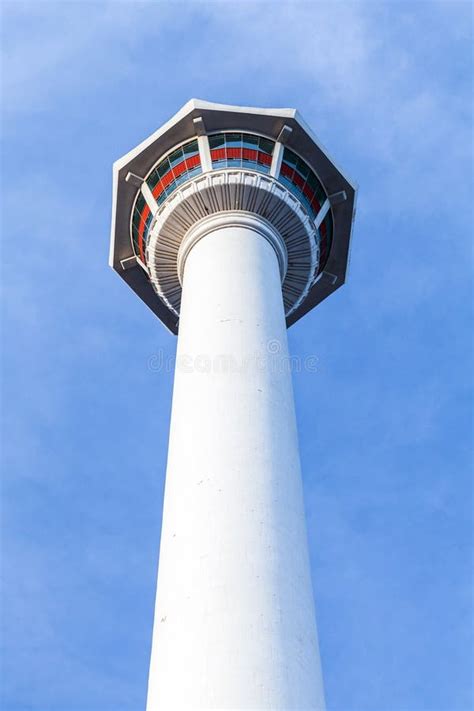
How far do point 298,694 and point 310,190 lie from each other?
70.5 ft

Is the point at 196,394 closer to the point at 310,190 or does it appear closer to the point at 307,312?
the point at 310,190

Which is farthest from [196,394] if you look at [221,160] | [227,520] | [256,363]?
[221,160]

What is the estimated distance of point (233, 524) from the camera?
1802cm

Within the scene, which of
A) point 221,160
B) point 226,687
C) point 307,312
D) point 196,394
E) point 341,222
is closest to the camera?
point 226,687

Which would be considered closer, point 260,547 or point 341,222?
point 260,547

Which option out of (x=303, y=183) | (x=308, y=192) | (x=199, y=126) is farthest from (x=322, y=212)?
(x=199, y=126)

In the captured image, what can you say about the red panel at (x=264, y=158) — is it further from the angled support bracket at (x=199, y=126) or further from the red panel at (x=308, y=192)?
the angled support bracket at (x=199, y=126)

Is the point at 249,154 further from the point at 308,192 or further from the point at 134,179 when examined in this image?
the point at 134,179

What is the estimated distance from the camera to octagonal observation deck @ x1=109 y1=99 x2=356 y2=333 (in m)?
29.6

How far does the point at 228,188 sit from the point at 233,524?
15003 mm

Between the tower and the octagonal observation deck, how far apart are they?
6 centimetres

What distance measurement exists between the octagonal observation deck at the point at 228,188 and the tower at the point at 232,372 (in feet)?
0.19

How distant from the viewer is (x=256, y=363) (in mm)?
22438

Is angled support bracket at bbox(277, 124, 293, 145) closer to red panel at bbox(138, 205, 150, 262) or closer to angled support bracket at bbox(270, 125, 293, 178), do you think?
angled support bracket at bbox(270, 125, 293, 178)
